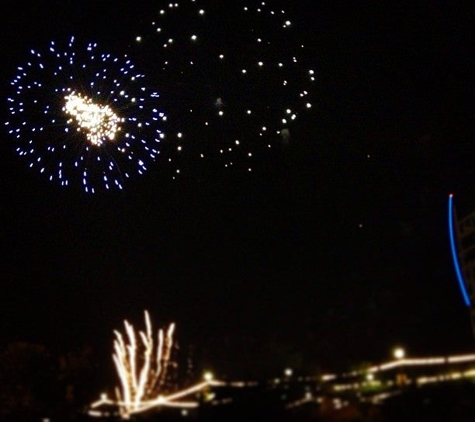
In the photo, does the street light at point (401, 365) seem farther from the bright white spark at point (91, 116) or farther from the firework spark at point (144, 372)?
the firework spark at point (144, 372)

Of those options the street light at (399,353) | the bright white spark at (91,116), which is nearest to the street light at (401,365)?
the street light at (399,353)

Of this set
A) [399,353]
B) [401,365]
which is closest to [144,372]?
[399,353]

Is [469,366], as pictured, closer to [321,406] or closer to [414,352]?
[414,352]

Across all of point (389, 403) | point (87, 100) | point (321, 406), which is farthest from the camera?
point (87, 100)

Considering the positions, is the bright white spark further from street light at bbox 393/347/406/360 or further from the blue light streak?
the blue light streak

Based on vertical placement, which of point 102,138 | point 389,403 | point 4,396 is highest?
point 102,138

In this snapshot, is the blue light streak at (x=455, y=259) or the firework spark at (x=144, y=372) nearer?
the blue light streak at (x=455, y=259)

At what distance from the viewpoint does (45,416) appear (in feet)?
69.5

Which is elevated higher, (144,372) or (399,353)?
(144,372)

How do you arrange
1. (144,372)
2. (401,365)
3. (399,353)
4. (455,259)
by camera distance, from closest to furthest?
(401,365) < (399,353) < (455,259) < (144,372)

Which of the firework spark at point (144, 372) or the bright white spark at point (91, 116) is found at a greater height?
the bright white spark at point (91, 116)

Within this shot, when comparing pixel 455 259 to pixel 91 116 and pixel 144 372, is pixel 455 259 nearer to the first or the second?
pixel 91 116

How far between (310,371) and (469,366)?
3172mm

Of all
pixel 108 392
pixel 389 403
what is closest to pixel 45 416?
pixel 108 392
